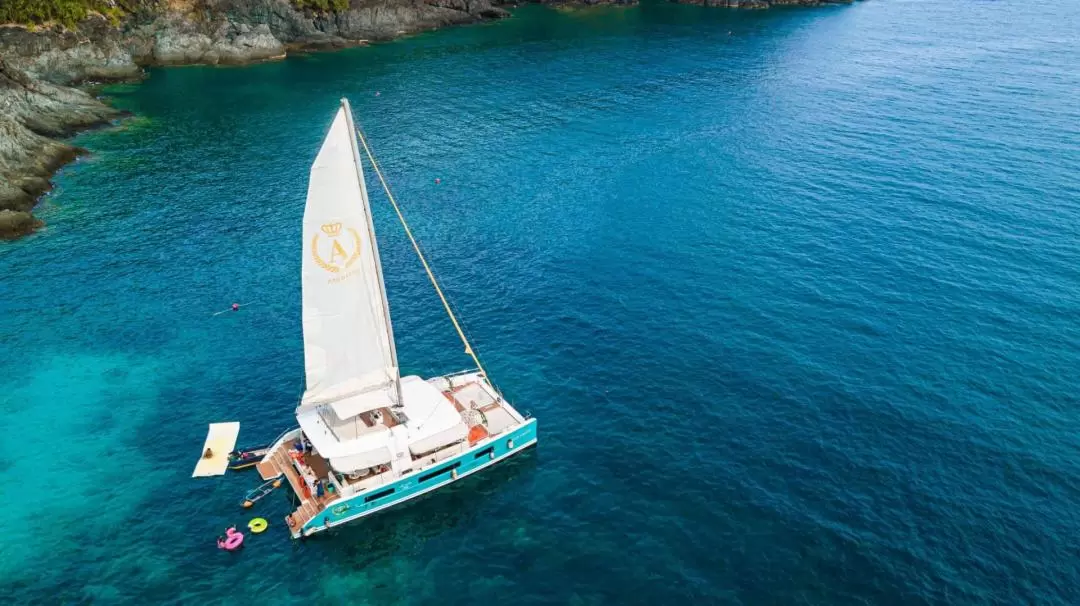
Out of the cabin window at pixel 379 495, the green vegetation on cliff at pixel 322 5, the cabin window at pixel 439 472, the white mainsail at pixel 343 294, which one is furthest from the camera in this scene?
the green vegetation on cliff at pixel 322 5

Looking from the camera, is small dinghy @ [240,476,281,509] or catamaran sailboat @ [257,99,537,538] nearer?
catamaran sailboat @ [257,99,537,538]

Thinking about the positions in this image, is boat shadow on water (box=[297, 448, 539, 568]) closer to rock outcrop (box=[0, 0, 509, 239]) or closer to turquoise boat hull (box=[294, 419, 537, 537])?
turquoise boat hull (box=[294, 419, 537, 537])

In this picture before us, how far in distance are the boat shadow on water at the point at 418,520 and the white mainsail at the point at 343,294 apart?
776 cm

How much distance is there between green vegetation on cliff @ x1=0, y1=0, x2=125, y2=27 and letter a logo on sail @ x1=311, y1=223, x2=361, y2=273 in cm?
13522

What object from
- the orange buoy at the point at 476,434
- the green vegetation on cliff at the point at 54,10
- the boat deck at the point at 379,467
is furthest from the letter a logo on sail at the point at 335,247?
the green vegetation on cliff at the point at 54,10

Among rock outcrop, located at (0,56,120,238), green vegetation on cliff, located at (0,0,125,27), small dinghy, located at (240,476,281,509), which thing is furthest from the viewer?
green vegetation on cliff, located at (0,0,125,27)

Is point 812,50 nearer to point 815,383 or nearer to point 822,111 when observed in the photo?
point 822,111

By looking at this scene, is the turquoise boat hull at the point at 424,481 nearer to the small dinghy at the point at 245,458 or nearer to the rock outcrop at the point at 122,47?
the small dinghy at the point at 245,458

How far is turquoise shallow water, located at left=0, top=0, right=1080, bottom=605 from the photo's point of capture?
4703 cm

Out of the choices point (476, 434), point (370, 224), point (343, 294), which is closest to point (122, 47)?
point (343, 294)

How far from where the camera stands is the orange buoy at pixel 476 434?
53.9 meters

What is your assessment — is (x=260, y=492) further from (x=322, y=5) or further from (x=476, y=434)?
(x=322, y=5)

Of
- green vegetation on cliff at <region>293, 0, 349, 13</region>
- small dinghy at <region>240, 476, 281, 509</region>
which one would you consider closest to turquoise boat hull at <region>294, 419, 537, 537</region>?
small dinghy at <region>240, 476, 281, 509</region>

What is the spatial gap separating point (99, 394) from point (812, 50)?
541 ft
